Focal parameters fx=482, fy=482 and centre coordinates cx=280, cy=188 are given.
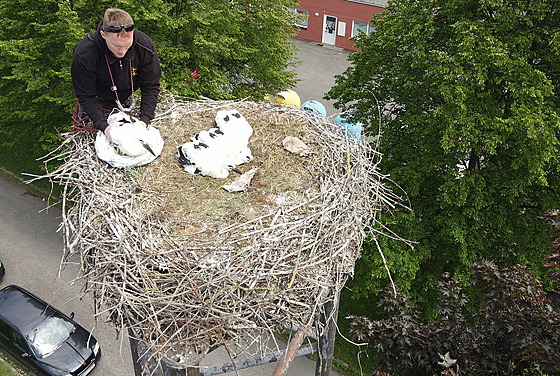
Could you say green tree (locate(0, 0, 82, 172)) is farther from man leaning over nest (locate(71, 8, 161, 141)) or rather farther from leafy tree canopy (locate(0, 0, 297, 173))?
man leaning over nest (locate(71, 8, 161, 141))

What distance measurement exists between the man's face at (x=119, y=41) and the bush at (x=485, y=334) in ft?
14.3

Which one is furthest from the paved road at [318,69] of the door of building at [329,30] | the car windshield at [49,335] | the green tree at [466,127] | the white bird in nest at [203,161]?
the white bird in nest at [203,161]

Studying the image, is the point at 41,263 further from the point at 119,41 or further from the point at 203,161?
the point at 119,41

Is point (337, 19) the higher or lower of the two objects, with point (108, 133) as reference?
lower

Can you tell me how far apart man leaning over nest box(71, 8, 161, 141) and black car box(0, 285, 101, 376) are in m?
6.34

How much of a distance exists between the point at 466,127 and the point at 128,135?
5.77m

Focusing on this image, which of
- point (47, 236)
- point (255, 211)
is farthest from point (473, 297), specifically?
point (47, 236)

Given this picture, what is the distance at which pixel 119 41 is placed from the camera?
475 cm

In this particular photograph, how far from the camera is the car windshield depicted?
988 cm

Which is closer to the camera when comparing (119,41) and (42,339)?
(119,41)

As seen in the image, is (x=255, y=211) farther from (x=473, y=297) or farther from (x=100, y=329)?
(x=100, y=329)

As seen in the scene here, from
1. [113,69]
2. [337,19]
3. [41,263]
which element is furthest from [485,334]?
[337,19]

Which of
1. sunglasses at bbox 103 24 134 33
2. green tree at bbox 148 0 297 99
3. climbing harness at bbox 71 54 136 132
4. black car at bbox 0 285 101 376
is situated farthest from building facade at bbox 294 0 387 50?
sunglasses at bbox 103 24 134 33

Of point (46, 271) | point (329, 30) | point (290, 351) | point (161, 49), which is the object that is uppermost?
point (161, 49)
